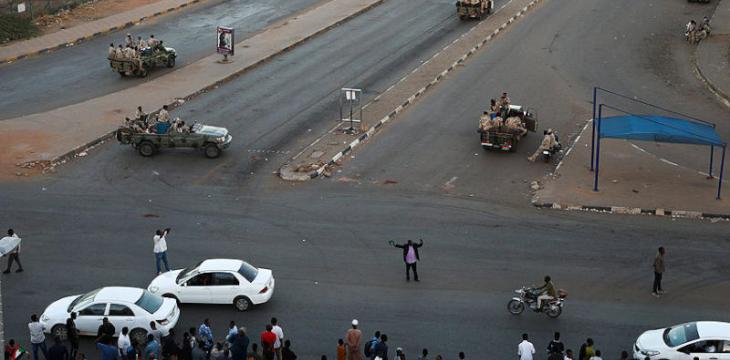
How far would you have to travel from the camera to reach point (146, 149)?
3803 cm

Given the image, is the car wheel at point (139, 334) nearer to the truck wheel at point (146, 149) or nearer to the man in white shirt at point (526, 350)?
the man in white shirt at point (526, 350)

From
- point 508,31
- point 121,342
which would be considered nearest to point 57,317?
point 121,342

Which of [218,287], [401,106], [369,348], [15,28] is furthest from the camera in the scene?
[15,28]

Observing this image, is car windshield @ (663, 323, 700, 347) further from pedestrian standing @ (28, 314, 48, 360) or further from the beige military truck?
the beige military truck

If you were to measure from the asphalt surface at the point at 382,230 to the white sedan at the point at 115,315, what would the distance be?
0.73 meters

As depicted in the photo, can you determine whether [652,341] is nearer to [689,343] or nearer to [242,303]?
[689,343]

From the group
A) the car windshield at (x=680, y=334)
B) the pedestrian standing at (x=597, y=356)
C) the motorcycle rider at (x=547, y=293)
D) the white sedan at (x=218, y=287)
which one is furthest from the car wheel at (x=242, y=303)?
the car windshield at (x=680, y=334)

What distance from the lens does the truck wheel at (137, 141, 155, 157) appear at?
3794cm

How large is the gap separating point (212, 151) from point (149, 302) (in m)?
13.8

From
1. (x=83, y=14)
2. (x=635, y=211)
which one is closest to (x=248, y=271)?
(x=635, y=211)

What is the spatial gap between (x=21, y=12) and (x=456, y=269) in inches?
1522

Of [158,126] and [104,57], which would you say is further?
[104,57]

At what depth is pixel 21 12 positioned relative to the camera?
58406 mm

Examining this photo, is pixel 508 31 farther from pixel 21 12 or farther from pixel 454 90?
pixel 21 12
